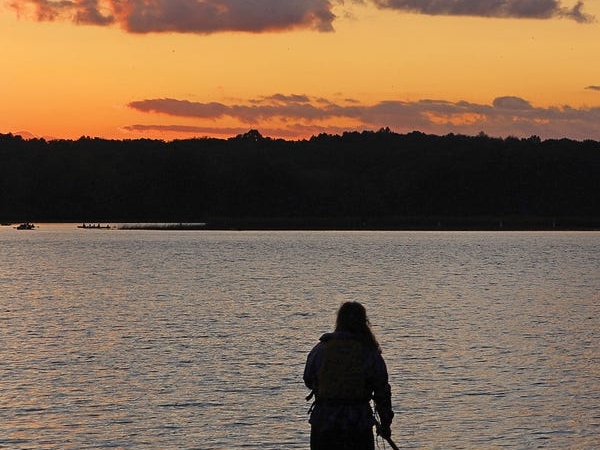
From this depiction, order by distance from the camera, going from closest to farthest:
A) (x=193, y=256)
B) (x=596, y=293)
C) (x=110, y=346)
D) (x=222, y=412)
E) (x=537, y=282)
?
(x=222, y=412) < (x=110, y=346) < (x=596, y=293) < (x=537, y=282) < (x=193, y=256)

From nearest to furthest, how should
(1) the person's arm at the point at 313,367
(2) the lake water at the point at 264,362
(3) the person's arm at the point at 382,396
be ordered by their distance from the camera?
(3) the person's arm at the point at 382,396 → (1) the person's arm at the point at 313,367 → (2) the lake water at the point at 264,362

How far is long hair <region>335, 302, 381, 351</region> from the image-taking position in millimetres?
13297

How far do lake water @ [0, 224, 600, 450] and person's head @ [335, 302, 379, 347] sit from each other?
33.9ft

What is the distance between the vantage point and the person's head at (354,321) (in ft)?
43.6

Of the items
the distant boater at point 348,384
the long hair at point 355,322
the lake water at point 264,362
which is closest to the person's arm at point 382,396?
the distant boater at point 348,384

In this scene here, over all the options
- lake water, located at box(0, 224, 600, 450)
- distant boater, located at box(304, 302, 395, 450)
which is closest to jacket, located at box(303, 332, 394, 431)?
distant boater, located at box(304, 302, 395, 450)

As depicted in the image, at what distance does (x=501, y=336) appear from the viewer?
45.9m

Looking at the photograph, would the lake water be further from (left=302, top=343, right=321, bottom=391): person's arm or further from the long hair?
the long hair

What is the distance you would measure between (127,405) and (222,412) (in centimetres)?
257

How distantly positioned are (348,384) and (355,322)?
758mm

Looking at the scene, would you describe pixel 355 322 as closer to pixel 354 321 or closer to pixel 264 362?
pixel 354 321

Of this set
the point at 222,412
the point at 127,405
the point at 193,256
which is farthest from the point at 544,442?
the point at 193,256

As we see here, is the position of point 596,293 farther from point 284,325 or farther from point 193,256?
point 193,256

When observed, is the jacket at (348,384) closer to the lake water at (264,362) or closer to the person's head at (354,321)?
the person's head at (354,321)
